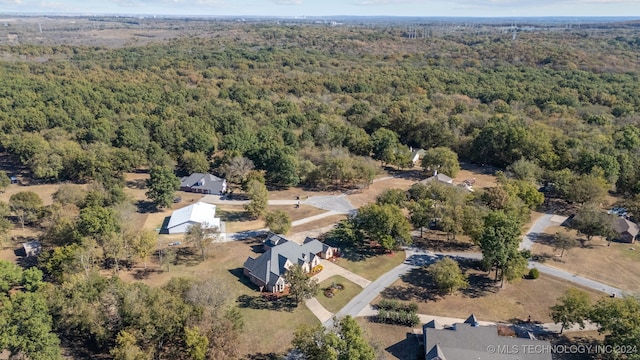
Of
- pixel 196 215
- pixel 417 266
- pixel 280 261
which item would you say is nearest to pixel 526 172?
pixel 417 266

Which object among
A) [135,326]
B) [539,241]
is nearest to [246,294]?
[135,326]

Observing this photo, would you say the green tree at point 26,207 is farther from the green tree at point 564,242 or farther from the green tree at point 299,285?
the green tree at point 564,242

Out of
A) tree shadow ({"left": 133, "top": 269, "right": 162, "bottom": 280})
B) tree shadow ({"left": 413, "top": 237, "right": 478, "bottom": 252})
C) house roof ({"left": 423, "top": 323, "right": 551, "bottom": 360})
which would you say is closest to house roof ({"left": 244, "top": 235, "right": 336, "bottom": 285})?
tree shadow ({"left": 133, "top": 269, "right": 162, "bottom": 280})

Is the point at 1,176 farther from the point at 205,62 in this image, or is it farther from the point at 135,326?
the point at 205,62

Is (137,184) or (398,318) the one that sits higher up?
(137,184)

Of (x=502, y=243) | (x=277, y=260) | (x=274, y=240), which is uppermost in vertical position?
(x=502, y=243)

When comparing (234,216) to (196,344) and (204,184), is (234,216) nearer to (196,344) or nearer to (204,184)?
(204,184)

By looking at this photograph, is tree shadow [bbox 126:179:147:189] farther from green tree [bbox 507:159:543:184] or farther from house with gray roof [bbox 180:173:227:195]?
green tree [bbox 507:159:543:184]
